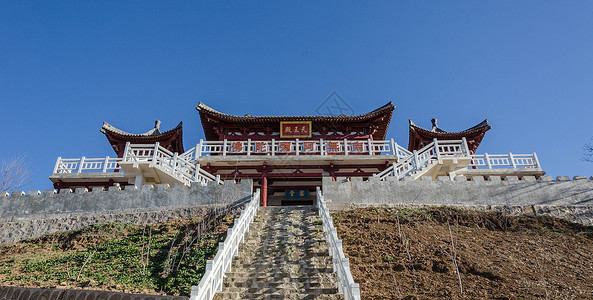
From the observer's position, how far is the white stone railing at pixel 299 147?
20167 mm

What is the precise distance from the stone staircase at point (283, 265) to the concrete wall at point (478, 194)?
9.05 feet

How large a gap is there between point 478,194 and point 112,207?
13.4m

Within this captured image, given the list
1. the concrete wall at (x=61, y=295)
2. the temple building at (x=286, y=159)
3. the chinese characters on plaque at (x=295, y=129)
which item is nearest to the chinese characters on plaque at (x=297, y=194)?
the temple building at (x=286, y=159)

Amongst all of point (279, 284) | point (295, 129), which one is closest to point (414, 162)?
point (295, 129)

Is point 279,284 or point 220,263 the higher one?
point 220,263

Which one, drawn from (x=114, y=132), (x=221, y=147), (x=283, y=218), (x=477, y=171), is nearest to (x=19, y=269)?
(x=283, y=218)

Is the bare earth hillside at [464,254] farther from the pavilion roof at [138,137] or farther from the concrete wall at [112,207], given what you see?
the pavilion roof at [138,137]

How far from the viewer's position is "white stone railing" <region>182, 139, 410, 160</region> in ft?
66.2

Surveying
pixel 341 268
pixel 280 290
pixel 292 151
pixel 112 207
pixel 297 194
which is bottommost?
pixel 280 290

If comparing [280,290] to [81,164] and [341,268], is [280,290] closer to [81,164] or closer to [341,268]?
[341,268]

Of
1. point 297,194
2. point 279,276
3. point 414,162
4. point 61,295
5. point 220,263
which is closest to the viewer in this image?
point 61,295

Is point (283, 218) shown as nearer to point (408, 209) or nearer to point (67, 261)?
point (408, 209)

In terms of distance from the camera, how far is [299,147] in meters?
20.9

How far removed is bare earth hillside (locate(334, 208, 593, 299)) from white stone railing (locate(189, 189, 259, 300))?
8.93 feet
